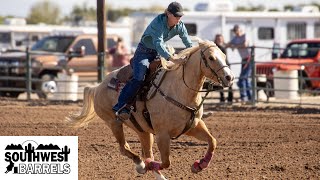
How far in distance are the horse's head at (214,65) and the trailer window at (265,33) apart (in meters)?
20.4

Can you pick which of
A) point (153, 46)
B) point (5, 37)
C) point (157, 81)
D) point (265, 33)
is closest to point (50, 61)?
point (265, 33)

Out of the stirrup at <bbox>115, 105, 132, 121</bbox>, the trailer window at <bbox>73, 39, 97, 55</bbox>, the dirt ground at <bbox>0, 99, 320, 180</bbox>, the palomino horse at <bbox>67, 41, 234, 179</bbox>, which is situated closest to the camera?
the palomino horse at <bbox>67, 41, 234, 179</bbox>

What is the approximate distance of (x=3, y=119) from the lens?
15695 millimetres

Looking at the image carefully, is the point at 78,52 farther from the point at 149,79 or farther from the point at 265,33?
the point at 149,79

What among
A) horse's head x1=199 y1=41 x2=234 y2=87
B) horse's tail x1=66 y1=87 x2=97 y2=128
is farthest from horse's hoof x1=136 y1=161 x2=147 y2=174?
horse's tail x1=66 y1=87 x2=97 y2=128

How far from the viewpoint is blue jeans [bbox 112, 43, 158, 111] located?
942 cm

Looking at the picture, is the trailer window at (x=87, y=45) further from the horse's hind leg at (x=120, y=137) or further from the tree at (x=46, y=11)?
the tree at (x=46, y=11)

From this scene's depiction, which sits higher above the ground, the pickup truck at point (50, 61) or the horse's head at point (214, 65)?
the horse's head at point (214, 65)

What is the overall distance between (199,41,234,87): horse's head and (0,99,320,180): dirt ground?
139 centimetres

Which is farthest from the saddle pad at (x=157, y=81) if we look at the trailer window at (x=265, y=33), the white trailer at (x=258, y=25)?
the trailer window at (x=265, y=33)

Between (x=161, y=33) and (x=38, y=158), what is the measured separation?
2079 millimetres

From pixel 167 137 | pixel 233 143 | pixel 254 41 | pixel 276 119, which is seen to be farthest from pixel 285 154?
pixel 254 41

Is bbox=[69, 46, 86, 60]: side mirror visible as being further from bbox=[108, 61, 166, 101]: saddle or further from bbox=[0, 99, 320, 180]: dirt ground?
bbox=[108, 61, 166, 101]: saddle

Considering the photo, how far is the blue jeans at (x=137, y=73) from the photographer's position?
9422 mm
